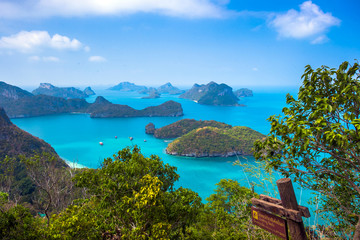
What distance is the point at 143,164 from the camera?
647cm

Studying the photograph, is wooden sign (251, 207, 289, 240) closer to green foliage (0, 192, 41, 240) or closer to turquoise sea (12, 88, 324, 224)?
green foliage (0, 192, 41, 240)

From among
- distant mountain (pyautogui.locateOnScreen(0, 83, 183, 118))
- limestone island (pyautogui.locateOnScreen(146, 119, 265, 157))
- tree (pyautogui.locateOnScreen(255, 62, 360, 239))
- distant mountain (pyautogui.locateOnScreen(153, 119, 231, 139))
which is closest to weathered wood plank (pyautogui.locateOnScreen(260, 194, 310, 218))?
tree (pyautogui.locateOnScreen(255, 62, 360, 239))

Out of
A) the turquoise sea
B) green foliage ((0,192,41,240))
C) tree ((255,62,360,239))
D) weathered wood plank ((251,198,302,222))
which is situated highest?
tree ((255,62,360,239))

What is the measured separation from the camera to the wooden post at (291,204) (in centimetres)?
336

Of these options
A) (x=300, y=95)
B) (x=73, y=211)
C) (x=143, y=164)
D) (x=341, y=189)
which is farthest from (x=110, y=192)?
(x=341, y=189)

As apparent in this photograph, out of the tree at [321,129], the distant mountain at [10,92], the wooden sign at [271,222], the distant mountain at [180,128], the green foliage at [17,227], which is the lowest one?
the distant mountain at [180,128]

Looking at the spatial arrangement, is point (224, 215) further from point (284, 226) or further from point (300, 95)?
point (300, 95)

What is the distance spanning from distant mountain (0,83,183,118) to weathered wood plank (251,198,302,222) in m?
117

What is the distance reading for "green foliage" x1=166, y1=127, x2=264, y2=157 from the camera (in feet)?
189

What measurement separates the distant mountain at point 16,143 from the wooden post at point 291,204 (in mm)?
50073

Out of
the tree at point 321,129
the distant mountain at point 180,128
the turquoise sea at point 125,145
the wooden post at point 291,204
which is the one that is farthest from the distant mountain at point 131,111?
the wooden post at point 291,204

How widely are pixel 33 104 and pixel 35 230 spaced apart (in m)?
150

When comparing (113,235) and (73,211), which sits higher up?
(73,211)

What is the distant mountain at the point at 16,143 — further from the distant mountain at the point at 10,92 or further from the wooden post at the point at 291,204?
the distant mountain at the point at 10,92
